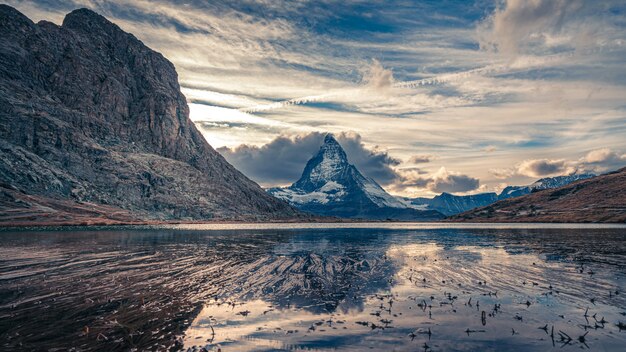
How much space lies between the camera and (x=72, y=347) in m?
19.0

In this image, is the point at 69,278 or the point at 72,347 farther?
the point at 69,278

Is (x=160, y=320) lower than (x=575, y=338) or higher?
lower

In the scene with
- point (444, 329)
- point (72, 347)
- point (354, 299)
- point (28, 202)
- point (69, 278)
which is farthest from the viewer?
point (28, 202)

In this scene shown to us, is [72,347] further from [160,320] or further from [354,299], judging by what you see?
[354,299]

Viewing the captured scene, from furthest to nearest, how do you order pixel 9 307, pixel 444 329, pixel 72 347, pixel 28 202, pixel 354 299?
pixel 28 202, pixel 354 299, pixel 9 307, pixel 444 329, pixel 72 347

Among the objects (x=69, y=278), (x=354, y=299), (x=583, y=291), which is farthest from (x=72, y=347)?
(x=583, y=291)

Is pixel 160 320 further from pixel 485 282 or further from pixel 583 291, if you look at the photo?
pixel 583 291

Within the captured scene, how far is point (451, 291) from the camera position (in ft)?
114

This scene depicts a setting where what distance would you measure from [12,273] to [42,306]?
1877 centimetres

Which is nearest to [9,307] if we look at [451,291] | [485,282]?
[451,291]

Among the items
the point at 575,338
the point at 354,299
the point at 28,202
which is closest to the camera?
the point at 575,338

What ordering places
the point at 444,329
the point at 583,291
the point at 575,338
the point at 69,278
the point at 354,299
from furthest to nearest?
the point at 69,278
the point at 583,291
the point at 354,299
the point at 444,329
the point at 575,338

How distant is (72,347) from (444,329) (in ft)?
68.5

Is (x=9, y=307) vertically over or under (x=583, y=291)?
under
